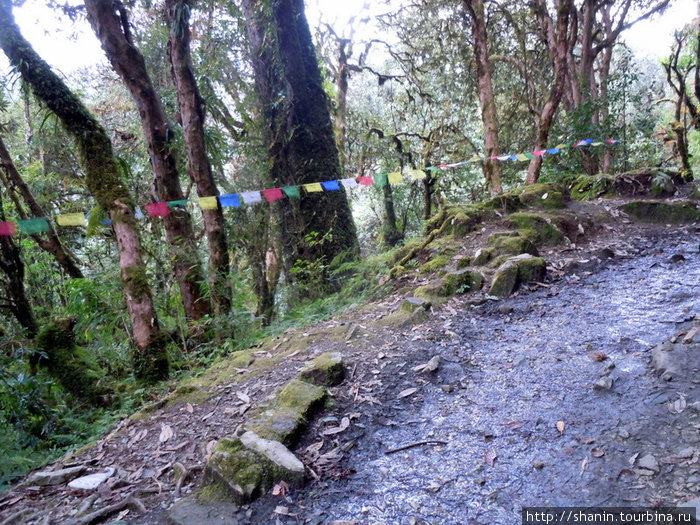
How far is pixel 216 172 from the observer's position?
29.4 feet

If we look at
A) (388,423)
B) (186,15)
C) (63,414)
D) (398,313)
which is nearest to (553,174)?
(398,313)

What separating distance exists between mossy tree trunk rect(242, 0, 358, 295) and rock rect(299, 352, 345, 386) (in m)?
4.33

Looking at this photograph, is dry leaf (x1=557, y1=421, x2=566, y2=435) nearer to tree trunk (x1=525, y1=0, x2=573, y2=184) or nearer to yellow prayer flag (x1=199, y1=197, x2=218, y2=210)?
yellow prayer flag (x1=199, y1=197, x2=218, y2=210)

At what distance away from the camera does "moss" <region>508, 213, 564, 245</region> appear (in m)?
5.00

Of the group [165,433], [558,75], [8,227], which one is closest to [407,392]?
[165,433]

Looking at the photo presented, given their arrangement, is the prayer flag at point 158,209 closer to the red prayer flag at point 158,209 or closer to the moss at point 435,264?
the red prayer flag at point 158,209

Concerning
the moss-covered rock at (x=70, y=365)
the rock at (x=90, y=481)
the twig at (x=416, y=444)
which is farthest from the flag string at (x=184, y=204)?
the twig at (x=416, y=444)

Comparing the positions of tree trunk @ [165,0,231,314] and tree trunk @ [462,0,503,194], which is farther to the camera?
tree trunk @ [462,0,503,194]

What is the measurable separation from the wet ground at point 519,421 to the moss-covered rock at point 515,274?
1.46 ft

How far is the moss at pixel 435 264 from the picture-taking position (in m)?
4.84

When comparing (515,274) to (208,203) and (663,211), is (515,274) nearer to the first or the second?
(663,211)

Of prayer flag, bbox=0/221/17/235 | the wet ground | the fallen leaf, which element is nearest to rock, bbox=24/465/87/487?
the wet ground

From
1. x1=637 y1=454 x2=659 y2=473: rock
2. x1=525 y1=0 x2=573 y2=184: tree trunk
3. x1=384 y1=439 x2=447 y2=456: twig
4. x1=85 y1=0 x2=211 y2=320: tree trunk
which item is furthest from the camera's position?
x1=525 y1=0 x2=573 y2=184: tree trunk

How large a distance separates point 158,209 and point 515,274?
4135 millimetres
